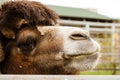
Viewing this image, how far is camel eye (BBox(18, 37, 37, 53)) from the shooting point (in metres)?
3.01

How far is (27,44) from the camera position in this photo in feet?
9.96

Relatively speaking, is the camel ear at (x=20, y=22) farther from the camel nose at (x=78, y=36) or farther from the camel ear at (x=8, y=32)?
the camel nose at (x=78, y=36)

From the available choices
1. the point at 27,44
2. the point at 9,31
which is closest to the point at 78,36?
the point at 27,44

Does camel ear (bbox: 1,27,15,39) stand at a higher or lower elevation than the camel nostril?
lower

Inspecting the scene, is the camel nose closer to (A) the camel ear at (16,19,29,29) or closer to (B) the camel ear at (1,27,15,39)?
(A) the camel ear at (16,19,29,29)

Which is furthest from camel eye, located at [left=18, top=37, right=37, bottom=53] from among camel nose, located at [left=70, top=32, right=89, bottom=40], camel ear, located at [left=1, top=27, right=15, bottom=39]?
camel nose, located at [left=70, top=32, right=89, bottom=40]

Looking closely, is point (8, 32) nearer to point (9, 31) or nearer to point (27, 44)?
point (9, 31)

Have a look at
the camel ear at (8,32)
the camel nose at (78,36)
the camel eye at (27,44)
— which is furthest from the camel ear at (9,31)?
the camel nose at (78,36)

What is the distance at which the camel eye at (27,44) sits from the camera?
119 inches

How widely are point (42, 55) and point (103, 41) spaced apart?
734cm

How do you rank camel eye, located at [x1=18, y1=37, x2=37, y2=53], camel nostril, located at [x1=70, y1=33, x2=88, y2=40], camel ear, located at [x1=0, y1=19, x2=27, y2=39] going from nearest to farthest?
camel nostril, located at [x1=70, y1=33, x2=88, y2=40] → camel eye, located at [x1=18, y1=37, x2=37, y2=53] → camel ear, located at [x1=0, y1=19, x2=27, y2=39]

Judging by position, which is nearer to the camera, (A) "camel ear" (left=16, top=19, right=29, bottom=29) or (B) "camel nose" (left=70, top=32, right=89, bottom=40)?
(B) "camel nose" (left=70, top=32, right=89, bottom=40)

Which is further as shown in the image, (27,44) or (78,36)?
(27,44)

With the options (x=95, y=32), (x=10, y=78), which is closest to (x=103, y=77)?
(x=10, y=78)
